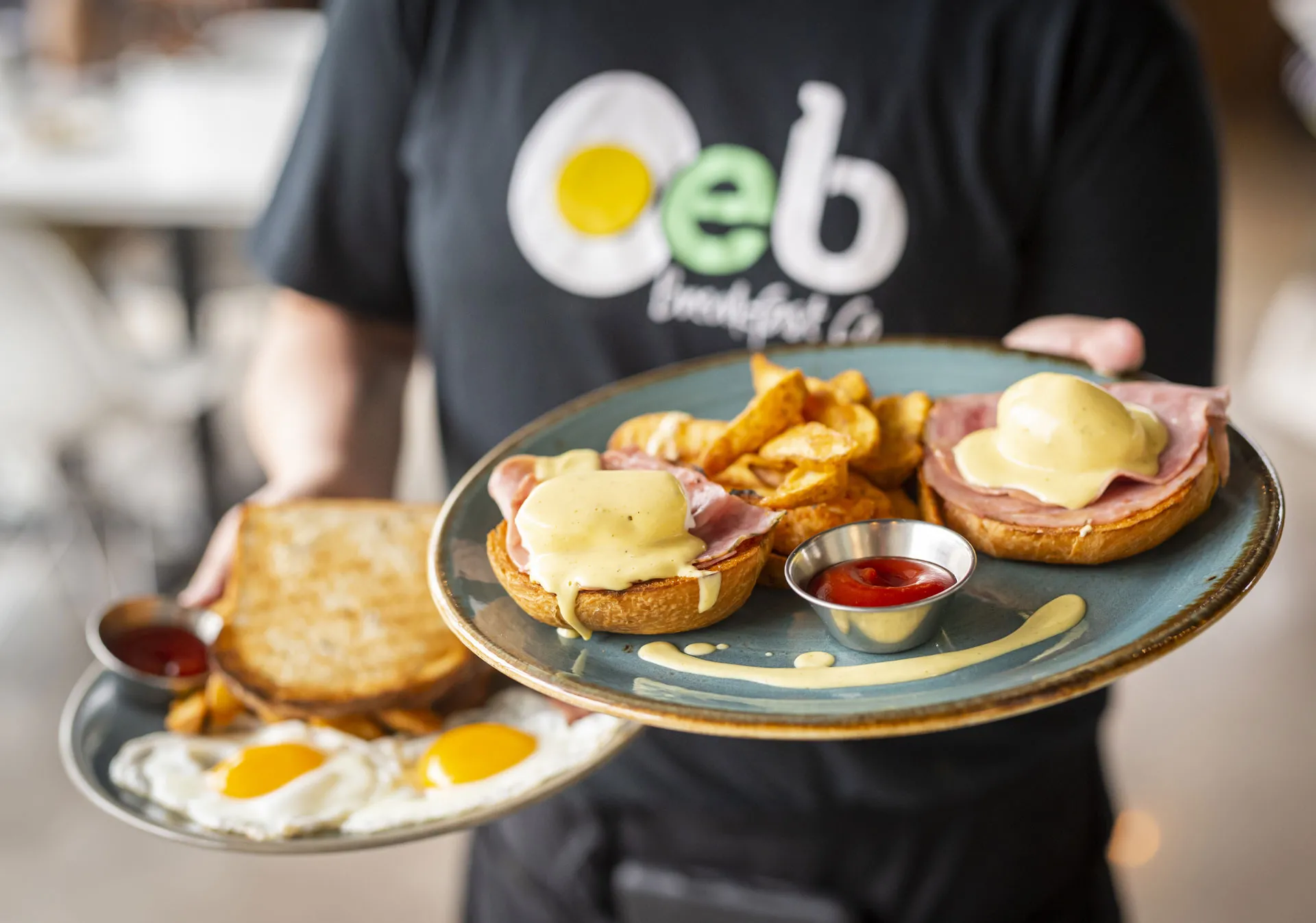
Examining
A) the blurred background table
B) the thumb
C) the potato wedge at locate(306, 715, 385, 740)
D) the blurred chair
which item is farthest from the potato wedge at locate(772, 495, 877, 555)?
the blurred chair

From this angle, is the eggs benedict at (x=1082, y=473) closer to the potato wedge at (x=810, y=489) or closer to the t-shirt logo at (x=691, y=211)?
the potato wedge at (x=810, y=489)

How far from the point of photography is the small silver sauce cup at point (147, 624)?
1550 millimetres

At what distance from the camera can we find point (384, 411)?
2023 millimetres

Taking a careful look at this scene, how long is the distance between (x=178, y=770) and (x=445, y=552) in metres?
0.53

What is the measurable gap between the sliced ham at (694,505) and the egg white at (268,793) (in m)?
0.42

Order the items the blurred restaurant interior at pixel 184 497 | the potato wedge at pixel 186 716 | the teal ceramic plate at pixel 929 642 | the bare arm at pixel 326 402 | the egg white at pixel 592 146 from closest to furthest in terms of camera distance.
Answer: the teal ceramic plate at pixel 929 642 → the potato wedge at pixel 186 716 → the egg white at pixel 592 146 → the bare arm at pixel 326 402 → the blurred restaurant interior at pixel 184 497

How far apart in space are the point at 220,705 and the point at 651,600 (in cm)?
78

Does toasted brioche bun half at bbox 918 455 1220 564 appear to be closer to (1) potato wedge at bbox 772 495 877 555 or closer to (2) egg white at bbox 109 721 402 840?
(1) potato wedge at bbox 772 495 877 555

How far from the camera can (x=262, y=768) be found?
4.72 ft

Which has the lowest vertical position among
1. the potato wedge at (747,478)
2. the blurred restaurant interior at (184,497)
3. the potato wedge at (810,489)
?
the blurred restaurant interior at (184,497)

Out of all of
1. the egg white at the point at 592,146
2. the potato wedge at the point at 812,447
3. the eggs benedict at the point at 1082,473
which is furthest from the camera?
the egg white at the point at 592,146

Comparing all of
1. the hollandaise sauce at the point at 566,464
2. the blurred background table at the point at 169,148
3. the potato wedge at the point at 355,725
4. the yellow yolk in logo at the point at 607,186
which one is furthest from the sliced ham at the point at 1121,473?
the blurred background table at the point at 169,148

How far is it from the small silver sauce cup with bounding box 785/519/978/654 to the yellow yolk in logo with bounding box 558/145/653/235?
2.24ft

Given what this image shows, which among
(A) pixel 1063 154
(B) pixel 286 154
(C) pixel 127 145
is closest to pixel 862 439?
(A) pixel 1063 154
